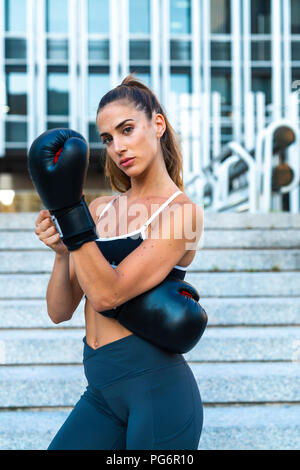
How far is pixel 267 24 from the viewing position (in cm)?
1598

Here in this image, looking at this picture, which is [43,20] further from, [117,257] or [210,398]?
[117,257]

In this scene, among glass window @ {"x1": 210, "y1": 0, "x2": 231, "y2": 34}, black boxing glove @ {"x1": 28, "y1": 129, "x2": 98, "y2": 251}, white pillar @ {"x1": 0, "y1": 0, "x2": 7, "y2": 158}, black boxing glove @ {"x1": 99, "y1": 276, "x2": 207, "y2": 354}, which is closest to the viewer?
black boxing glove @ {"x1": 28, "y1": 129, "x2": 98, "y2": 251}

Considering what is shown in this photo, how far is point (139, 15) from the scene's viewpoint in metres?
15.8

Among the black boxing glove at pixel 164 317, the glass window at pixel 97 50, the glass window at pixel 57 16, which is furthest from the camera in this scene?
the glass window at pixel 97 50

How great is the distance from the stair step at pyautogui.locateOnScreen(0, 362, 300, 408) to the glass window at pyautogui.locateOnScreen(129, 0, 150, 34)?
14.0 meters

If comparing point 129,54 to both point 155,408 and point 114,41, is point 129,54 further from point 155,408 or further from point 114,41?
point 155,408

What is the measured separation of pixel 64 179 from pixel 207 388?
2.27 meters

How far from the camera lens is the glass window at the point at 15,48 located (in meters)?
15.4

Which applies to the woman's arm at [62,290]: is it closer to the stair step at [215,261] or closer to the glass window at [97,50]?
the stair step at [215,261]

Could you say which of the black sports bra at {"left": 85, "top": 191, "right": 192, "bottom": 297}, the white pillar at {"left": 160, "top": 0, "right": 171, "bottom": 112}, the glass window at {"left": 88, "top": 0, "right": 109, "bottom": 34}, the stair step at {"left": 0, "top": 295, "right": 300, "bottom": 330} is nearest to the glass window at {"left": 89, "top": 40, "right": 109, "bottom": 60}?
the glass window at {"left": 88, "top": 0, "right": 109, "bottom": 34}

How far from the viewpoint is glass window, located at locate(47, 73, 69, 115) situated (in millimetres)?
15445

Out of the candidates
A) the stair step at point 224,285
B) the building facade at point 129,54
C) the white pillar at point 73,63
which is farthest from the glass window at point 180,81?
the stair step at point 224,285

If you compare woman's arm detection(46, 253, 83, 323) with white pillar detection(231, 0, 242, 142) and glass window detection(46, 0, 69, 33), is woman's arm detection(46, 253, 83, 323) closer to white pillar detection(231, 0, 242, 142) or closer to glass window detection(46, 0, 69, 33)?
white pillar detection(231, 0, 242, 142)

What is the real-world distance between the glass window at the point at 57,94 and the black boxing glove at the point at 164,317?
14582 mm
